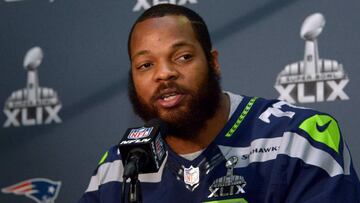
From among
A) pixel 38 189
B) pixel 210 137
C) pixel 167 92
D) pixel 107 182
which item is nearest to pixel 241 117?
pixel 210 137

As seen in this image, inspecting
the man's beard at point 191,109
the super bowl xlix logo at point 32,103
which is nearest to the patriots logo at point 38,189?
the super bowl xlix logo at point 32,103

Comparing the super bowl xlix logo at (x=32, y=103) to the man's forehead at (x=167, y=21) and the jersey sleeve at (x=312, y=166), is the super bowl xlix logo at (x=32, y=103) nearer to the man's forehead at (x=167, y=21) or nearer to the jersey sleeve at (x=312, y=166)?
the man's forehead at (x=167, y=21)

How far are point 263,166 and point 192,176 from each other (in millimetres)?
149

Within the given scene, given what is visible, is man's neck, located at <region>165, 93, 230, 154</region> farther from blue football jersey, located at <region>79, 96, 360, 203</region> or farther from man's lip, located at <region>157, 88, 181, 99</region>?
man's lip, located at <region>157, 88, 181, 99</region>

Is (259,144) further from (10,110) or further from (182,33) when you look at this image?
(10,110)

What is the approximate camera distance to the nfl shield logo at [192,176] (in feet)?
4.40

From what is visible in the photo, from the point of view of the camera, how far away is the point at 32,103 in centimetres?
213

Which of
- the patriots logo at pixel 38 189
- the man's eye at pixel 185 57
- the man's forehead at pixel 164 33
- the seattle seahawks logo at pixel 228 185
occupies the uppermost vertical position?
the man's forehead at pixel 164 33

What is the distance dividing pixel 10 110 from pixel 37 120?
0.10 metres

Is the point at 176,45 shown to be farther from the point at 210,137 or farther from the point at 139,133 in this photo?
the point at 139,133

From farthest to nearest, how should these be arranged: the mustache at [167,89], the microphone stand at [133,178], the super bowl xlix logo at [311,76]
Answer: the super bowl xlix logo at [311,76]
the mustache at [167,89]
the microphone stand at [133,178]

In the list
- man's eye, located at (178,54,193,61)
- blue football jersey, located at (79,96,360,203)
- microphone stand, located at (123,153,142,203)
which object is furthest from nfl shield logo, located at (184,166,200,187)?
microphone stand, located at (123,153,142,203)

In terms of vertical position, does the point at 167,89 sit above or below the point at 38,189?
above

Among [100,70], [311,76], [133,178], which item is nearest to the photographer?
[133,178]
